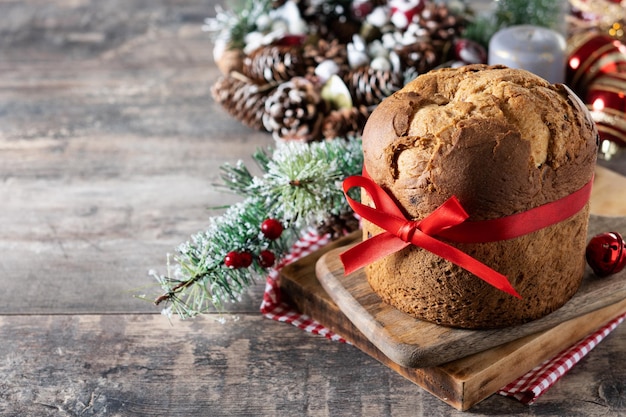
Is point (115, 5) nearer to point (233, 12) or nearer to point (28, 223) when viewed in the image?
point (233, 12)

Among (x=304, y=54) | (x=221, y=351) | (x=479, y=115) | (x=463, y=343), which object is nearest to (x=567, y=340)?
(x=463, y=343)

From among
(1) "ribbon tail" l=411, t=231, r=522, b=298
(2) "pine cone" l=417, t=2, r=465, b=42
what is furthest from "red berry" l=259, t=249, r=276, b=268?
(2) "pine cone" l=417, t=2, r=465, b=42

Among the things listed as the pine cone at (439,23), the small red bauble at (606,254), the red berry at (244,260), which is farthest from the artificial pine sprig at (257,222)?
the pine cone at (439,23)

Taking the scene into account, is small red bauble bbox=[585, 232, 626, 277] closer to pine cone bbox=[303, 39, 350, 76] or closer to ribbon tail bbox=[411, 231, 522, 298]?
ribbon tail bbox=[411, 231, 522, 298]

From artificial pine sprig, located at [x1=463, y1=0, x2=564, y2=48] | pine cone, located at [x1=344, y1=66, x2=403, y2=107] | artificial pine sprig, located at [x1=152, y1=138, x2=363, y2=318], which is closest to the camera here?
artificial pine sprig, located at [x1=152, y1=138, x2=363, y2=318]

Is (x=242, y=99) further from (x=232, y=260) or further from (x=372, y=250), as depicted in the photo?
(x=372, y=250)

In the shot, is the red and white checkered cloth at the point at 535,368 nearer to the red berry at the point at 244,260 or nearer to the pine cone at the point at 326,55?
the red berry at the point at 244,260
